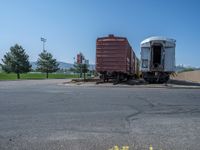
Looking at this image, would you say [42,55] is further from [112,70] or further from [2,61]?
[112,70]

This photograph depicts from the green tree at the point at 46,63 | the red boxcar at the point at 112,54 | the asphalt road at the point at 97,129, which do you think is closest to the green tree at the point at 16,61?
the green tree at the point at 46,63

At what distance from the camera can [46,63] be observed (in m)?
74.1

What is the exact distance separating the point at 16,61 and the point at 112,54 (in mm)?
40884

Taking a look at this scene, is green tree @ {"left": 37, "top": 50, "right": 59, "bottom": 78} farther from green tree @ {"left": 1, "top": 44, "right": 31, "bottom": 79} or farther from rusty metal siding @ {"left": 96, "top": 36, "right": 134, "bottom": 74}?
rusty metal siding @ {"left": 96, "top": 36, "right": 134, "bottom": 74}

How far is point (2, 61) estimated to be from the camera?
66.0 m

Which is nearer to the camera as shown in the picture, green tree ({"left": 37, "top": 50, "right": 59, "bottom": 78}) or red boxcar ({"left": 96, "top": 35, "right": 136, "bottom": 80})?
red boxcar ({"left": 96, "top": 35, "right": 136, "bottom": 80})

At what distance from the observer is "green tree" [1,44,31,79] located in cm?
6291

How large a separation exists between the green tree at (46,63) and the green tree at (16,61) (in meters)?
8.77

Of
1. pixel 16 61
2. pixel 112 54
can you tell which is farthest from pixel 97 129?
pixel 16 61

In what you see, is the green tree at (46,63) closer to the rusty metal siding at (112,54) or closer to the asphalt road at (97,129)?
the rusty metal siding at (112,54)

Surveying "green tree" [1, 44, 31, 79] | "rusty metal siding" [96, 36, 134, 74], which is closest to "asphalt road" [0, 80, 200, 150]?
"rusty metal siding" [96, 36, 134, 74]

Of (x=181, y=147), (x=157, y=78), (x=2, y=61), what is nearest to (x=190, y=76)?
(x=157, y=78)

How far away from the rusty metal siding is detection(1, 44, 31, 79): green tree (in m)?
39.7

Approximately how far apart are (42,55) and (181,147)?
7192cm
